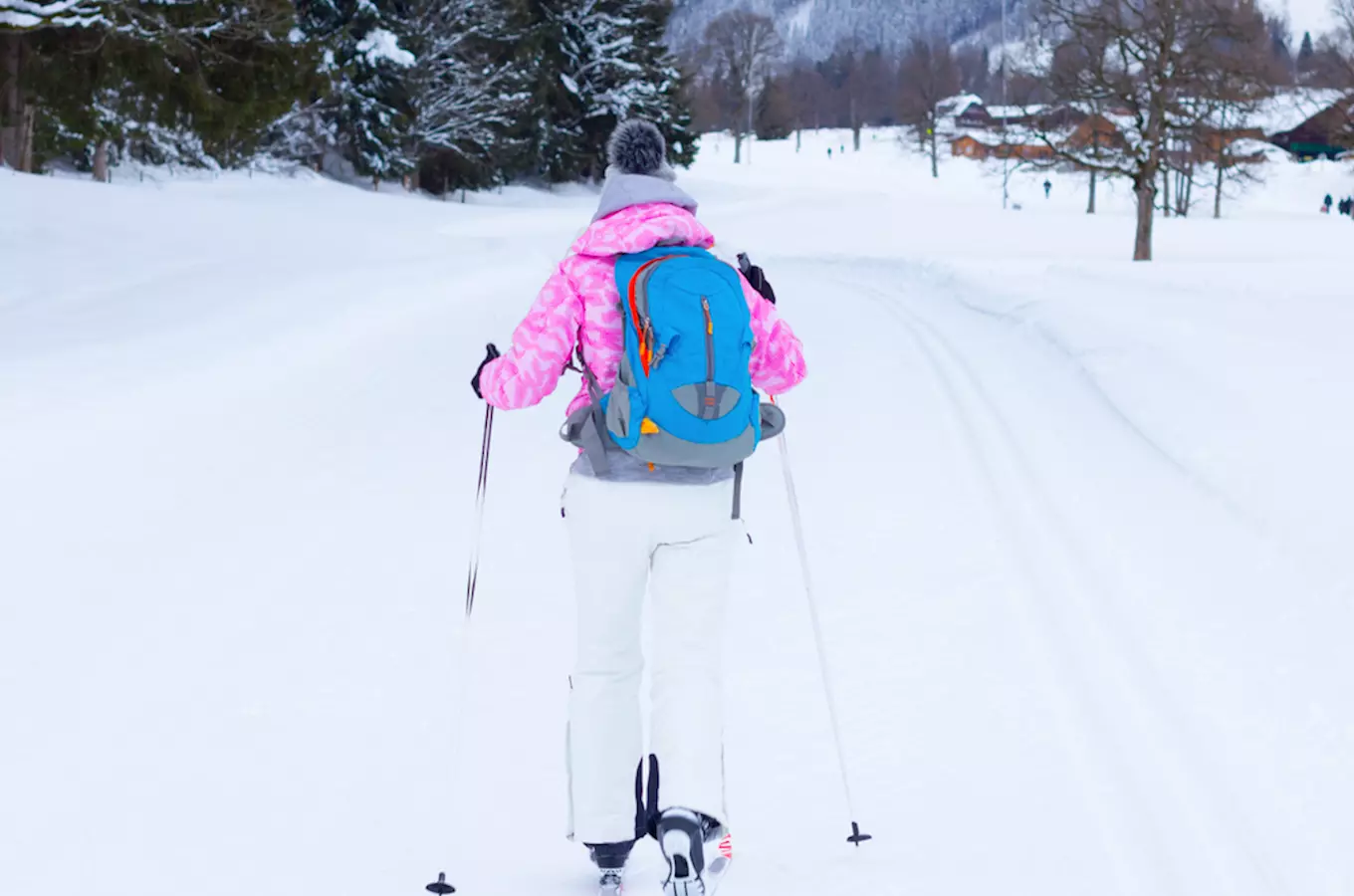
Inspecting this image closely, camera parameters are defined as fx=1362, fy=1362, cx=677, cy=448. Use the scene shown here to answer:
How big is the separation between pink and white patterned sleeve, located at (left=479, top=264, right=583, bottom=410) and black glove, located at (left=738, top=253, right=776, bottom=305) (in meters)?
0.44

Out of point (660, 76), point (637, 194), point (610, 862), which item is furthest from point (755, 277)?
point (660, 76)

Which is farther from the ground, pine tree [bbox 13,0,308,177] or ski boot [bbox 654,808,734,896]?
pine tree [bbox 13,0,308,177]

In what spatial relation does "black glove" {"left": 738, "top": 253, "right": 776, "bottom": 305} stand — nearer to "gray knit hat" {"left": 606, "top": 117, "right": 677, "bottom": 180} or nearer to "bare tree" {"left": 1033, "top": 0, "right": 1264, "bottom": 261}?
"gray knit hat" {"left": 606, "top": 117, "right": 677, "bottom": 180}

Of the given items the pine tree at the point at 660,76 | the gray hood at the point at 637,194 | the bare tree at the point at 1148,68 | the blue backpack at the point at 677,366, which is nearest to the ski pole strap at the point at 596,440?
the blue backpack at the point at 677,366

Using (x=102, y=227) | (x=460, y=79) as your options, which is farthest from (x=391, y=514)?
(x=460, y=79)

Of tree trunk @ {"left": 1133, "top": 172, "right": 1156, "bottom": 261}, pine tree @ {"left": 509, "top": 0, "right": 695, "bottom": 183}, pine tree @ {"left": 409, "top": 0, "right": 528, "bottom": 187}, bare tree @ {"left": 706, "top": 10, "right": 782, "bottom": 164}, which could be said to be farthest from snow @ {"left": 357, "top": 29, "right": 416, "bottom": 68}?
bare tree @ {"left": 706, "top": 10, "right": 782, "bottom": 164}

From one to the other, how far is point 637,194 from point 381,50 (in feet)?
119

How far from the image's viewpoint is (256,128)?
1831 cm

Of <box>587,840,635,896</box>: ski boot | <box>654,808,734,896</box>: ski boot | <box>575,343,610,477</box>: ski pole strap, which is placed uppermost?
<box>575,343,610,477</box>: ski pole strap

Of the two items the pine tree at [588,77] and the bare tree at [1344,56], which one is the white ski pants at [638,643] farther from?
the pine tree at [588,77]

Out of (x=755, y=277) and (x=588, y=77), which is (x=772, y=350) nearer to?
(x=755, y=277)

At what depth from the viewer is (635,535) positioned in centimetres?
310

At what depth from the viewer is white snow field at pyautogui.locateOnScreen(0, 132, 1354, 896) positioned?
3736 mm

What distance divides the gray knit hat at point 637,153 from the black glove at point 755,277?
268 mm
